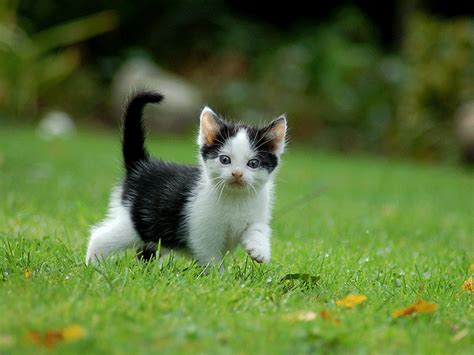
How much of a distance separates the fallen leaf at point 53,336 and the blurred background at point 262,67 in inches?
468

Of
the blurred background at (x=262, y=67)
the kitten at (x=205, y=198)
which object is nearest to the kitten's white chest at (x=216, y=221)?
the kitten at (x=205, y=198)

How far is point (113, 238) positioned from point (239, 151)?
92 centimetres

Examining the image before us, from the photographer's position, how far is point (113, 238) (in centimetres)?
469

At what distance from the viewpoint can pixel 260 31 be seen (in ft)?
68.7

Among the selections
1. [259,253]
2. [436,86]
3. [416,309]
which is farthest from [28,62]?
[416,309]

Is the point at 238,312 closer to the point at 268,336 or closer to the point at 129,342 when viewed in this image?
the point at 268,336

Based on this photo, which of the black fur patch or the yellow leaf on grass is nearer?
the yellow leaf on grass

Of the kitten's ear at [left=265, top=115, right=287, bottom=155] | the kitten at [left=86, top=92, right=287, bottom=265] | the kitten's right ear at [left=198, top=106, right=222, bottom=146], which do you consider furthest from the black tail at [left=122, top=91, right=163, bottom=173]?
the kitten's ear at [left=265, top=115, right=287, bottom=155]

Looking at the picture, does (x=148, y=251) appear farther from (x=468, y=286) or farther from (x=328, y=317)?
(x=468, y=286)

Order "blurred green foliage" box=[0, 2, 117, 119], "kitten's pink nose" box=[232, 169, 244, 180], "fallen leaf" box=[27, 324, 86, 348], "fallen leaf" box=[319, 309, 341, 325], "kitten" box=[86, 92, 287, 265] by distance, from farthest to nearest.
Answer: "blurred green foliage" box=[0, 2, 117, 119]
"kitten" box=[86, 92, 287, 265]
"kitten's pink nose" box=[232, 169, 244, 180]
"fallen leaf" box=[319, 309, 341, 325]
"fallen leaf" box=[27, 324, 86, 348]

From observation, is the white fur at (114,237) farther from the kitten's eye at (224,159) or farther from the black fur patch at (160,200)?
the kitten's eye at (224,159)

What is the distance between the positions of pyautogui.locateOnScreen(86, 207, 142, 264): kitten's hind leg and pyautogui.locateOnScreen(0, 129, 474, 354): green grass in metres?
0.16

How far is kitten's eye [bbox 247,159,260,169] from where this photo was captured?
453 centimetres

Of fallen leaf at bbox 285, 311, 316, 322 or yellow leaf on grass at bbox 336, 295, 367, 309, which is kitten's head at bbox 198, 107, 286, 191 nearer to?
yellow leaf on grass at bbox 336, 295, 367, 309
